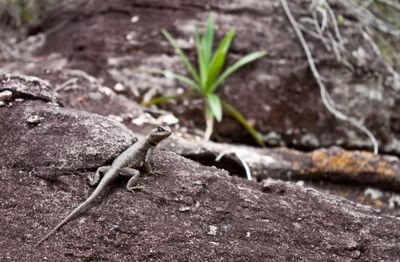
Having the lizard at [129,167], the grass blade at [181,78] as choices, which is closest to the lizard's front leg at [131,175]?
the lizard at [129,167]

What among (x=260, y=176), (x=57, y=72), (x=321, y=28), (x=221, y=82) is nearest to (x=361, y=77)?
(x=321, y=28)

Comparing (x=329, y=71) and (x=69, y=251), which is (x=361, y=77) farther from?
(x=69, y=251)

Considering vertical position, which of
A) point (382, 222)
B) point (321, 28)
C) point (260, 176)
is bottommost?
point (260, 176)

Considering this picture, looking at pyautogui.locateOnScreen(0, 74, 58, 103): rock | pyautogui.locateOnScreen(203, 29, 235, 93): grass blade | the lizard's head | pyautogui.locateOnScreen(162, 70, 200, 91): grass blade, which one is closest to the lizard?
the lizard's head

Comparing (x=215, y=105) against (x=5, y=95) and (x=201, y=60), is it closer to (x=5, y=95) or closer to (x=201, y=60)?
(x=201, y=60)

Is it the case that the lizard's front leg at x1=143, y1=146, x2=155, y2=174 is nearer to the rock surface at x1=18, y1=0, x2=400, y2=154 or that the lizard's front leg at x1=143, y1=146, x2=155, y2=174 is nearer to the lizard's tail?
the lizard's tail

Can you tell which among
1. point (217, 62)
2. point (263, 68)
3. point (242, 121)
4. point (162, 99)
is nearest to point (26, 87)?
point (162, 99)

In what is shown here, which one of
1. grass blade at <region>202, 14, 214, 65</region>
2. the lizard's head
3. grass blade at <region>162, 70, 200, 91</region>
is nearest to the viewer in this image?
the lizard's head
